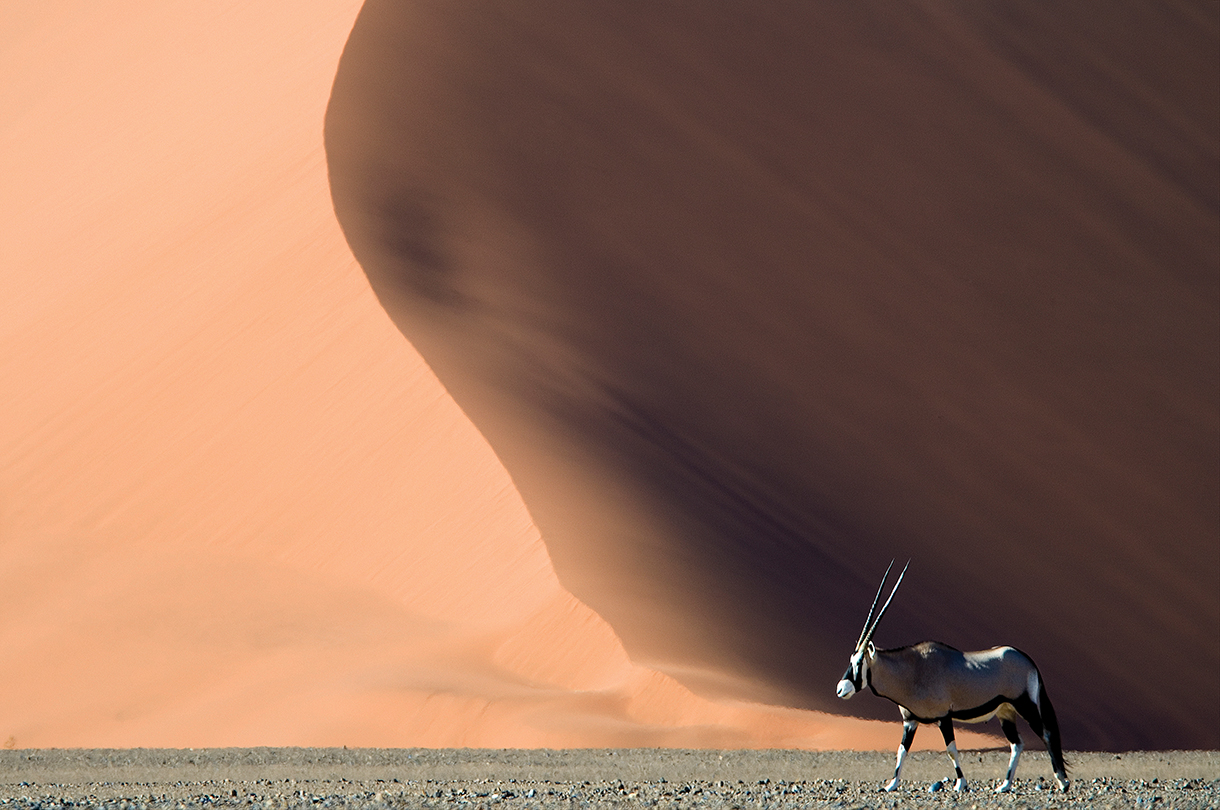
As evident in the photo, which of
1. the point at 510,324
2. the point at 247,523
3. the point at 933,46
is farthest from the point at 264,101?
the point at 933,46

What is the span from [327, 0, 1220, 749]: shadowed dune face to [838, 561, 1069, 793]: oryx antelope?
11.3ft

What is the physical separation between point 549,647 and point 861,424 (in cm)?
548

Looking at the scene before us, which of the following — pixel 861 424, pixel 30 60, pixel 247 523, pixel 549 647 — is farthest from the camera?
pixel 30 60

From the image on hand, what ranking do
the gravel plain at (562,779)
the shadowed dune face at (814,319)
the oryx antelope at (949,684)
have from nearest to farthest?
the oryx antelope at (949,684), the gravel plain at (562,779), the shadowed dune face at (814,319)

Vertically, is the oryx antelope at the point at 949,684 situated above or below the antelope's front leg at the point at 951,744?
above

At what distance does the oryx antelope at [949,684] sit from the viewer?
723cm

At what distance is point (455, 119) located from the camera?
17.3 m

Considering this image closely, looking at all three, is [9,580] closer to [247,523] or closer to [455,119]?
[247,523]

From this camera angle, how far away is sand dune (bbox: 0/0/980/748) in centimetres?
1083

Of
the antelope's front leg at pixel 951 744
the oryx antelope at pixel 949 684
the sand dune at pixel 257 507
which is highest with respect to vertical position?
the sand dune at pixel 257 507

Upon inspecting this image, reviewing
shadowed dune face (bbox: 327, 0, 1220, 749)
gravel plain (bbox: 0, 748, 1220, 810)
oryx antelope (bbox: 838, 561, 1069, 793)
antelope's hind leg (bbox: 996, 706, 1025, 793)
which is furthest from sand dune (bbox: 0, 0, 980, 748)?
oryx antelope (bbox: 838, 561, 1069, 793)

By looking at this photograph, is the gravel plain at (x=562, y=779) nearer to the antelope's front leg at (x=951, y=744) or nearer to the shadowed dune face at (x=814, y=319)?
the antelope's front leg at (x=951, y=744)

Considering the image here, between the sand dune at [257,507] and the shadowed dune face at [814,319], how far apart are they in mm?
454

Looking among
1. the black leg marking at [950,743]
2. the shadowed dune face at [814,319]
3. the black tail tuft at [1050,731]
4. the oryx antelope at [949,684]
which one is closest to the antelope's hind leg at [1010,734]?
the oryx antelope at [949,684]
